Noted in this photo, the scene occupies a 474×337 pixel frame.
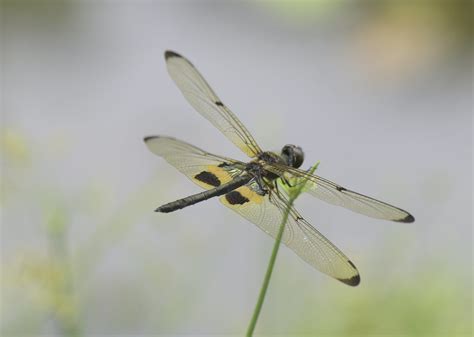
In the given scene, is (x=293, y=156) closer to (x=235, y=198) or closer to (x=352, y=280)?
(x=235, y=198)

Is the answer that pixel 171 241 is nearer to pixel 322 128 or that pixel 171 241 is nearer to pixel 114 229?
pixel 114 229

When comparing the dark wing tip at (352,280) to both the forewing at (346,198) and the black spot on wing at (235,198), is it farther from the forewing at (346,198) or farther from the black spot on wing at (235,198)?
the black spot on wing at (235,198)

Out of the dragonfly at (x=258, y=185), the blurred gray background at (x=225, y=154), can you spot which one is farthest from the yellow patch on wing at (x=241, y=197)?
the blurred gray background at (x=225, y=154)

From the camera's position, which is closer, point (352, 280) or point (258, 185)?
point (352, 280)

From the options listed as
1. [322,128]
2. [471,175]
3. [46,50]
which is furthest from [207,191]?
[46,50]

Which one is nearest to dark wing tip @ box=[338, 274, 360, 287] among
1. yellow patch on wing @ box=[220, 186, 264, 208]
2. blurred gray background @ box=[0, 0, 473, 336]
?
yellow patch on wing @ box=[220, 186, 264, 208]

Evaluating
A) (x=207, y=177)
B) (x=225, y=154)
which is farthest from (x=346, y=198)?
(x=225, y=154)
